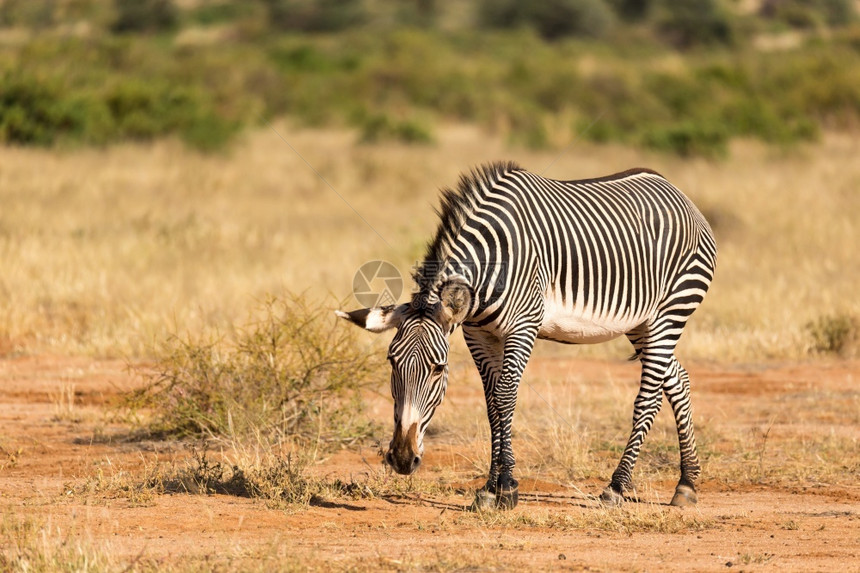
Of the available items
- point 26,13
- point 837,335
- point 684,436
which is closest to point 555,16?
point 26,13

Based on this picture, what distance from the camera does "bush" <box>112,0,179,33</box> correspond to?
5197 centimetres

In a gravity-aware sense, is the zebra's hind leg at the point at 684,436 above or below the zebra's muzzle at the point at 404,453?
below

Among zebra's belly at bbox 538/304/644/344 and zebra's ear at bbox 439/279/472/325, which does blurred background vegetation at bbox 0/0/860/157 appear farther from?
zebra's ear at bbox 439/279/472/325

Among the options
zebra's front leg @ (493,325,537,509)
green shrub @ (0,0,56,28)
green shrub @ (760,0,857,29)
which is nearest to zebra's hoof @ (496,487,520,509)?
zebra's front leg @ (493,325,537,509)

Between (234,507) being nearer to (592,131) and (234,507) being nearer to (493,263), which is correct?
(493,263)

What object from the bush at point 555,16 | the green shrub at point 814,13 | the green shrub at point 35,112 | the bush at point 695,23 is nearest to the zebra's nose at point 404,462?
the green shrub at point 35,112

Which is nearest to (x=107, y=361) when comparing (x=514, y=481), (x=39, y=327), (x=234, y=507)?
(x=39, y=327)

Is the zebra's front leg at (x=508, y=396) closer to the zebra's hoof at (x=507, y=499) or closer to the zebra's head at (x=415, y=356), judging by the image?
the zebra's hoof at (x=507, y=499)

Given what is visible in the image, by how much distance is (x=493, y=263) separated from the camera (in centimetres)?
623

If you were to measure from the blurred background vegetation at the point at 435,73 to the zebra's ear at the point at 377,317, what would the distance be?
53.2ft

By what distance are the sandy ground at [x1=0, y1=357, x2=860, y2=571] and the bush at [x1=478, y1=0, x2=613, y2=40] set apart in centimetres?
5258

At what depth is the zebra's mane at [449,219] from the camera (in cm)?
608

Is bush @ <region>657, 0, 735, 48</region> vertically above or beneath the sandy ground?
beneath

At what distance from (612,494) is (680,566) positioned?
1.37m
